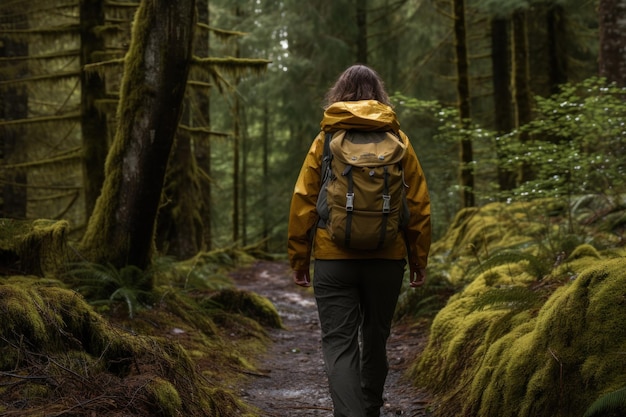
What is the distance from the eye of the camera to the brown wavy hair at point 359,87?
404 cm

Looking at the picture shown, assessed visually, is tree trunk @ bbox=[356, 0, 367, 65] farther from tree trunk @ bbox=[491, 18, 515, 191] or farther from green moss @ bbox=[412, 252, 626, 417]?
green moss @ bbox=[412, 252, 626, 417]

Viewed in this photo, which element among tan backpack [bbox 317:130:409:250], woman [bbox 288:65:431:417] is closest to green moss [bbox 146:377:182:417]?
woman [bbox 288:65:431:417]

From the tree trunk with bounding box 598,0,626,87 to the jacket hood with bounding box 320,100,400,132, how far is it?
619cm

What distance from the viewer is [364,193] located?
3555mm

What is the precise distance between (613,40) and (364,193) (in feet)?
22.4

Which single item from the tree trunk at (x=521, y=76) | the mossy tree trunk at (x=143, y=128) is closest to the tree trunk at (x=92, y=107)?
the mossy tree trunk at (x=143, y=128)

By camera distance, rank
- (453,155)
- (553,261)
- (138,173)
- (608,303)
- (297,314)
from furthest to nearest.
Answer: (453,155) < (297,314) < (138,173) < (553,261) < (608,303)

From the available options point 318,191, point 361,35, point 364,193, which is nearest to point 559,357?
point 364,193

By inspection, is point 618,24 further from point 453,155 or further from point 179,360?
point 453,155

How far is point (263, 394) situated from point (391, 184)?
254cm

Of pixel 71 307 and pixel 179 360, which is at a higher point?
pixel 71 307

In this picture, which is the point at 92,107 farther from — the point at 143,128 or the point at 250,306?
the point at 250,306

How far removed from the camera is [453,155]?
19.9 meters

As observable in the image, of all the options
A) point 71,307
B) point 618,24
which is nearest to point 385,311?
point 71,307
